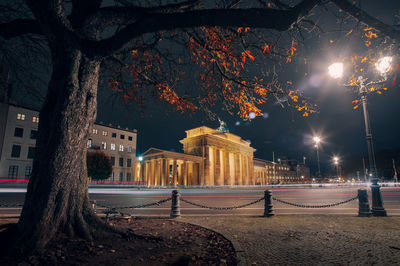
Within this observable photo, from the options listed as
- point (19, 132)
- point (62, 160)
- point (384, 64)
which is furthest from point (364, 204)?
point (19, 132)

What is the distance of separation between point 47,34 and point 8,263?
13.8ft

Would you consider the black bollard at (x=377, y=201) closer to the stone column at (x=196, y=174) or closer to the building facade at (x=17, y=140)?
the building facade at (x=17, y=140)

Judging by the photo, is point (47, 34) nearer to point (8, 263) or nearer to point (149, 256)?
point (8, 263)

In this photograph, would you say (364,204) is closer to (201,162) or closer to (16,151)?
(201,162)

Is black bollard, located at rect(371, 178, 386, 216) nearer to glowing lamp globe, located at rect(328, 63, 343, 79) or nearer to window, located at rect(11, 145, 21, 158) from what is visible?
glowing lamp globe, located at rect(328, 63, 343, 79)

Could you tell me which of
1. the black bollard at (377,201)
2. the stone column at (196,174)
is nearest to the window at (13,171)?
the stone column at (196,174)

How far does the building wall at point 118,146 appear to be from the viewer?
58.6 metres

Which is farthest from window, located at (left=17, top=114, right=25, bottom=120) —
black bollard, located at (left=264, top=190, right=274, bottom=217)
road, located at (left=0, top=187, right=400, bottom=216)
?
black bollard, located at (left=264, top=190, right=274, bottom=217)

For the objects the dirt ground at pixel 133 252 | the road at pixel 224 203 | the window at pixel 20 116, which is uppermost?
the window at pixel 20 116

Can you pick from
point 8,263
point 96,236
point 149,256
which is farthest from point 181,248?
point 8,263

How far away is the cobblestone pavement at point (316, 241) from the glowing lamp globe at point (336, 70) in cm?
578

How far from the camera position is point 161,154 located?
46.5 metres

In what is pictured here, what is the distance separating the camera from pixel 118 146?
210ft

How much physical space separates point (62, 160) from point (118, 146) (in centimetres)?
6298
